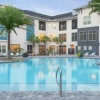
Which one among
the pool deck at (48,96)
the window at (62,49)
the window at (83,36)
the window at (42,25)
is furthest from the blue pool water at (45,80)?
the window at (42,25)

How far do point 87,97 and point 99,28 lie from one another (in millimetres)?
31688

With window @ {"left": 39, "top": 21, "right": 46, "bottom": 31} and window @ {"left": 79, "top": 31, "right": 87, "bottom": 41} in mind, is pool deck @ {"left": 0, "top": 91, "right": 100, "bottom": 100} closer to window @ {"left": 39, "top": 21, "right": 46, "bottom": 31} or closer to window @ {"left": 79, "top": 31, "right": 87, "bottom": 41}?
window @ {"left": 79, "top": 31, "right": 87, "bottom": 41}

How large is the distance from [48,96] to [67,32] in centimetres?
3750

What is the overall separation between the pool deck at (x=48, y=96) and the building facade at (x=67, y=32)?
3013 centimetres

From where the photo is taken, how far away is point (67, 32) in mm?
44094

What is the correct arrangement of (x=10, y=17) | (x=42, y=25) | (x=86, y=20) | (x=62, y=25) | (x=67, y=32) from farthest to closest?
(x=62, y=25), (x=42, y=25), (x=67, y=32), (x=86, y=20), (x=10, y=17)

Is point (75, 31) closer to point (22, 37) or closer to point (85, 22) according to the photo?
point (85, 22)

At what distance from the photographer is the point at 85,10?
39469mm

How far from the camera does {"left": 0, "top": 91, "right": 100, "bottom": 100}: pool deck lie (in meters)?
6.87

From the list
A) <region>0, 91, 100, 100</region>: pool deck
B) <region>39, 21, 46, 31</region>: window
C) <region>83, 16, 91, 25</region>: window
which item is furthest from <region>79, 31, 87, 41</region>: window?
<region>0, 91, 100, 100</region>: pool deck

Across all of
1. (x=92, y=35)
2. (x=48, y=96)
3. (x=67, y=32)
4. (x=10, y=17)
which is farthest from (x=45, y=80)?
(x=67, y=32)

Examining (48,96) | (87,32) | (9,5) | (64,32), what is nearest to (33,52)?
(64,32)

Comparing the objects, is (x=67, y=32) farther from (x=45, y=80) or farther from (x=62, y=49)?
(x=45, y=80)

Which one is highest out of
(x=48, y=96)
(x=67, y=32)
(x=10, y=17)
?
(x=10, y=17)
